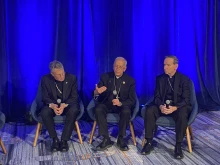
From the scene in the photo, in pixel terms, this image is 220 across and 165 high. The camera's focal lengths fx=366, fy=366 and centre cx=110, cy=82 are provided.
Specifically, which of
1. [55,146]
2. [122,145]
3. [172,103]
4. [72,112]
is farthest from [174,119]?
[55,146]

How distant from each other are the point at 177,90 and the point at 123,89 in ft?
2.16

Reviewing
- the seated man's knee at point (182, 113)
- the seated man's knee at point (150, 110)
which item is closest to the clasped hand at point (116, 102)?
the seated man's knee at point (150, 110)

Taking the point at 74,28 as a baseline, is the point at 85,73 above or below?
below

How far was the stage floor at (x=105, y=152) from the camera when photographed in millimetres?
3936

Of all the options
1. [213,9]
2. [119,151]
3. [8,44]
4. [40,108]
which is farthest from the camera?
[213,9]

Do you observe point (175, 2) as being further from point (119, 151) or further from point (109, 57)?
point (119, 151)

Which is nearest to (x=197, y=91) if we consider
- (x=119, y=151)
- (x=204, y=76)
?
(x=204, y=76)

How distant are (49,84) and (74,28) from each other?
117 centimetres

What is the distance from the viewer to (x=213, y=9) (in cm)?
595

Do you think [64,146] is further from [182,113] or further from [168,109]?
[182,113]

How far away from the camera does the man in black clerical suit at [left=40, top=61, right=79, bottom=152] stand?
4.25 m

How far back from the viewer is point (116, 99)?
14.3 feet

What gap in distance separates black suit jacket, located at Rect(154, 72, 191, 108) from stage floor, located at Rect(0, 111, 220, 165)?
545mm

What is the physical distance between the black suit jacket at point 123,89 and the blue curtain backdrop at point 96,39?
911mm
